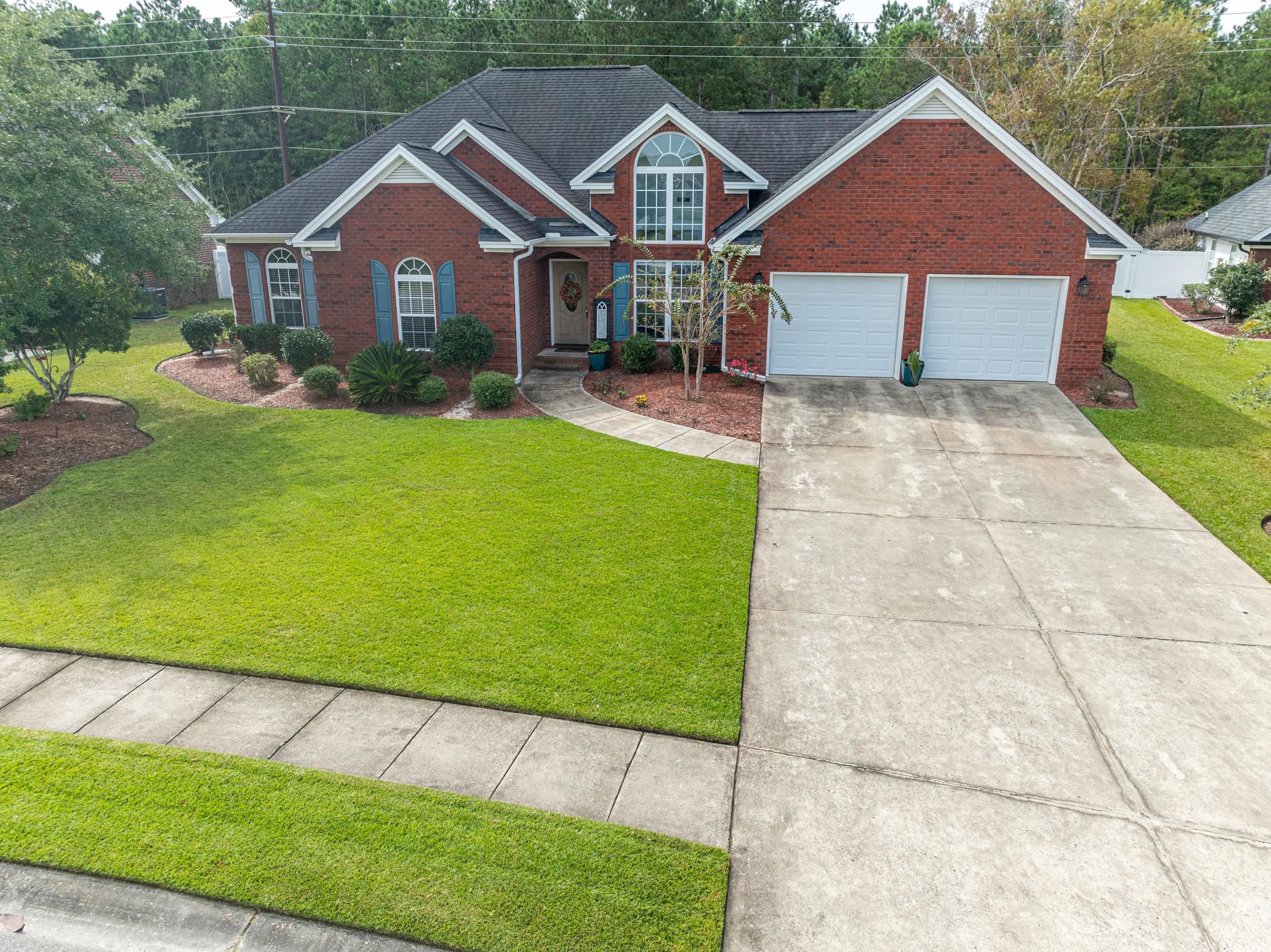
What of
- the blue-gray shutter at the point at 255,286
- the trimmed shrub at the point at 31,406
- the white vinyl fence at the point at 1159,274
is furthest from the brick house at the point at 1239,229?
the trimmed shrub at the point at 31,406

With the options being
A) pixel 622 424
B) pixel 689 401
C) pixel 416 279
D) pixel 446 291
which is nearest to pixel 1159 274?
pixel 689 401

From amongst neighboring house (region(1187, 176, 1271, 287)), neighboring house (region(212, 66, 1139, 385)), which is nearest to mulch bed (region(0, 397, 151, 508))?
neighboring house (region(212, 66, 1139, 385))

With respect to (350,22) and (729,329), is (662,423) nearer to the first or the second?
(729,329)

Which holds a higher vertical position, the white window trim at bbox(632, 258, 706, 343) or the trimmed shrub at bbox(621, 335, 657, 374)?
the white window trim at bbox(632, 258, 706, 343)

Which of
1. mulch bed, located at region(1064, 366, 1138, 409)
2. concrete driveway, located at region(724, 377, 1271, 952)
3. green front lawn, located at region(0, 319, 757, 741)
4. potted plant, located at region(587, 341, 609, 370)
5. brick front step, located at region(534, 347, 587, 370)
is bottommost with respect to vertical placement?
concrete driveway, located at region(724, 377, 1271, 952)

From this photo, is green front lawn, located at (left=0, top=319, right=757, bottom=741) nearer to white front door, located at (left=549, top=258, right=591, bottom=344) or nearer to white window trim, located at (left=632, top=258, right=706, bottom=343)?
white window trim, located at (left=632, top=258, right=706, bottom=343)

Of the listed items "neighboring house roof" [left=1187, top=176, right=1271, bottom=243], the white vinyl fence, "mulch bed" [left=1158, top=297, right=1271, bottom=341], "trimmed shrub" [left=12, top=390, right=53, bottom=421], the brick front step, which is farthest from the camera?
the white vinyl fence
